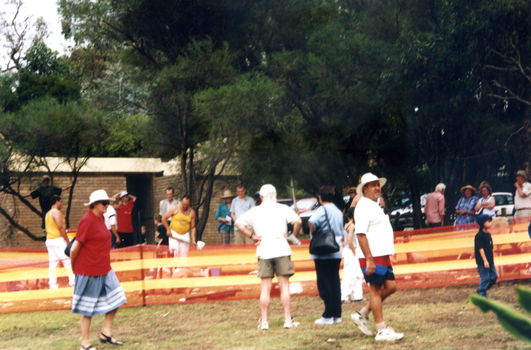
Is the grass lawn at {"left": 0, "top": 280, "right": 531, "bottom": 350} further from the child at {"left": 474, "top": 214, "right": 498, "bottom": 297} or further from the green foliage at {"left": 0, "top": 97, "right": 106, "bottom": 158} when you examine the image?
the green foliage at {"left": 0, "top": 97, "right": 106, "bottom": 158}

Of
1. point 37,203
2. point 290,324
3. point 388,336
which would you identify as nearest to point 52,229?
point 290,324

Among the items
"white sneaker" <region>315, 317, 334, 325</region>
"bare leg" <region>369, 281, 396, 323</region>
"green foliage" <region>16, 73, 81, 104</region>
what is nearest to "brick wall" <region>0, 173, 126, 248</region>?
"green foliage" <region>16, 73, 81, 104</region>

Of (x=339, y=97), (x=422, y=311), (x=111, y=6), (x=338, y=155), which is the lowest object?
(x=422, y=311)

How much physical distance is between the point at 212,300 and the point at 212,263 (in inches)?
23.9

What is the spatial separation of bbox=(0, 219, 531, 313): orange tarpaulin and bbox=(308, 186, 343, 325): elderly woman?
1.98 meters

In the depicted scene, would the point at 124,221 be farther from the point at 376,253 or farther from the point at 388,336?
the point at 388,336

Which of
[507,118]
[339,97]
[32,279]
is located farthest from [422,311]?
[507,118]

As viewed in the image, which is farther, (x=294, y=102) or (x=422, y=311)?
(x=294, y=102)

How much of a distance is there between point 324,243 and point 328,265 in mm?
340

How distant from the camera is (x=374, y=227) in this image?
20.4 feet

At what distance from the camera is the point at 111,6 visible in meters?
14.2

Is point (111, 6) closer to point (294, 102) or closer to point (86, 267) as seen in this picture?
point (294, 102)

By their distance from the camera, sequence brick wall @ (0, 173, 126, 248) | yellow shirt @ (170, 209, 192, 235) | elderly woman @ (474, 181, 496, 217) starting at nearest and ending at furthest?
yellow shirt @ (170, 209, 192, 235) < elderly woman @ (474, 181, 496, 217) < brick wall @ (0, 173, 126, 248)

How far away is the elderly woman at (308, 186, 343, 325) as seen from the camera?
7.16 metres
